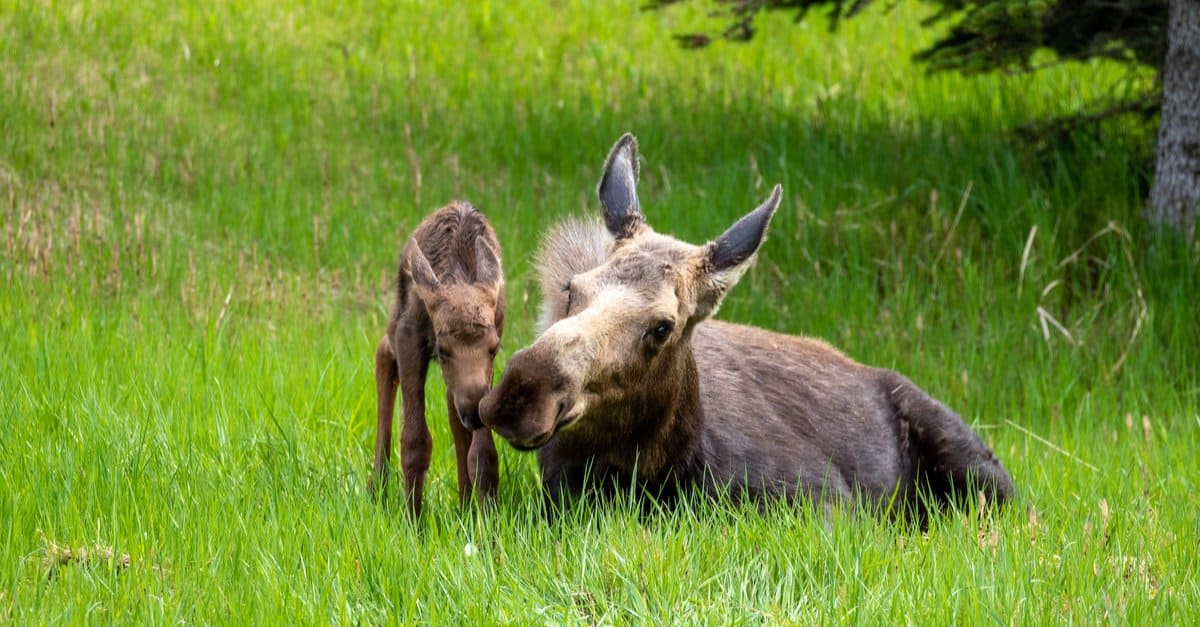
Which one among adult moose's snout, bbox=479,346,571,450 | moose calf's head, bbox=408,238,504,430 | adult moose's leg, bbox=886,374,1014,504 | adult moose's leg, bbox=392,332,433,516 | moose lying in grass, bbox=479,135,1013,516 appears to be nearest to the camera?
adult moose's snout, bbox=479,346,571,450

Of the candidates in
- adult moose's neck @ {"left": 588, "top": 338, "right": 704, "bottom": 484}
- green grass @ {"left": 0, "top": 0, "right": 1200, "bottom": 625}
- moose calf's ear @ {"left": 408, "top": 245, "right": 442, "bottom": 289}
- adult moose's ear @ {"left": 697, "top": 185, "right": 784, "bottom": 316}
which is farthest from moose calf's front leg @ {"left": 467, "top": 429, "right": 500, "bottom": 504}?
adult moose's ear @ {"left": 697, "top": 185, "right": 784, "bottom": 316}

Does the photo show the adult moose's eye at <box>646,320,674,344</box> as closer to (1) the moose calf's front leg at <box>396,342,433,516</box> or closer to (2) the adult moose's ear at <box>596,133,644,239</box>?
(2) the adult moose's ear at <box>596,133,644,239</box>

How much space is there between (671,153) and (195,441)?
6.63 meters

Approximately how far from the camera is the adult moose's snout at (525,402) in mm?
5145

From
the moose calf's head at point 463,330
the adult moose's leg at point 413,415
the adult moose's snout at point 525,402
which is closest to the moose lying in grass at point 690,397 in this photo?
the adult moose's snout at point 525,402

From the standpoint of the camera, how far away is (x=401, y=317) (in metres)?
5.89

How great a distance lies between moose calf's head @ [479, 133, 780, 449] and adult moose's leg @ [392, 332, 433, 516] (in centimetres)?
57

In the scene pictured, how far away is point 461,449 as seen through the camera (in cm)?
609

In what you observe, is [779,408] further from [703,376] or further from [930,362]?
[930,362]

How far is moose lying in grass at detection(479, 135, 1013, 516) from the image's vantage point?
18.2 ft

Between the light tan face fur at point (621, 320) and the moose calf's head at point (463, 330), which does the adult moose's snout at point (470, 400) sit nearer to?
the moose calf's head at point (463, 330)

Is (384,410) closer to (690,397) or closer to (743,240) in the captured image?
(690,397)

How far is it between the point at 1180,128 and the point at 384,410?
630cm

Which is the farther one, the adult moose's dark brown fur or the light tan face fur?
the light tan face fur
